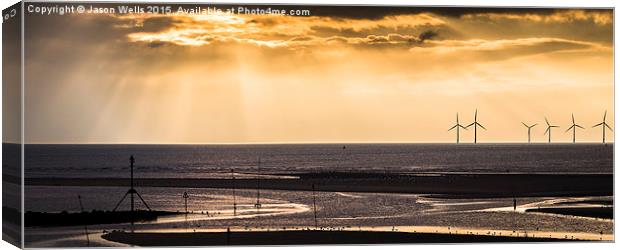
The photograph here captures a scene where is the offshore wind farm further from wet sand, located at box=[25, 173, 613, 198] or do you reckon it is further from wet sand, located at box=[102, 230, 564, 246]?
wet sand, located at box=[25, 173, 613, 198]

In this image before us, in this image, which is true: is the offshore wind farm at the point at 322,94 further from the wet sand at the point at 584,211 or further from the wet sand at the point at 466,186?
the wet sand at the point at 466,186

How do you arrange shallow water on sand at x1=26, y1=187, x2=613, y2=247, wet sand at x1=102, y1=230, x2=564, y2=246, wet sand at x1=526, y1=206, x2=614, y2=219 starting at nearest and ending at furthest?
wet sand at x1=102, y1=230, x2=564, y2=246, shallow water on sand at x1=26, y1=187, x2=613, y2=247, wet sand at x1=526, y1=206, x2=614, y2=219

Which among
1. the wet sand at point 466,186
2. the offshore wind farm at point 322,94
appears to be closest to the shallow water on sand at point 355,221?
the offshore wind farm at point 322,94

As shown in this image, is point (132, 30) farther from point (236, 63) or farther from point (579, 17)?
point (579, 17)

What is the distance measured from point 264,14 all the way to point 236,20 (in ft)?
2.15

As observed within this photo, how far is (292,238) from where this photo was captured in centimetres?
2697

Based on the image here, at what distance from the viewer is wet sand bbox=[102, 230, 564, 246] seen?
26.9 meters

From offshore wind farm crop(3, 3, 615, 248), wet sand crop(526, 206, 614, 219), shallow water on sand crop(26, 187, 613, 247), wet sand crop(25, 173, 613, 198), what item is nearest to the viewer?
offshore wind farm crop(3, 3, 615, 248)

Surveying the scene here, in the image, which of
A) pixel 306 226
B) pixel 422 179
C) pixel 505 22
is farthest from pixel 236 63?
pixel 422 179

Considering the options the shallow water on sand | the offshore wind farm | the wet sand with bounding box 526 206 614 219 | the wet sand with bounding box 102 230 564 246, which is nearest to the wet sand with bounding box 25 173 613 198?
the wet sand with bounding box 526 206 614 219

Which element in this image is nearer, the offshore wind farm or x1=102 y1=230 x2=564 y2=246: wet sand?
the offshore wind farm

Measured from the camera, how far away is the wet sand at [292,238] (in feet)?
88.1

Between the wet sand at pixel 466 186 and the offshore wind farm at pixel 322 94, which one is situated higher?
the offshore wind farm at pixel 322 94

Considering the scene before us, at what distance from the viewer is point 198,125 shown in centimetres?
2920
